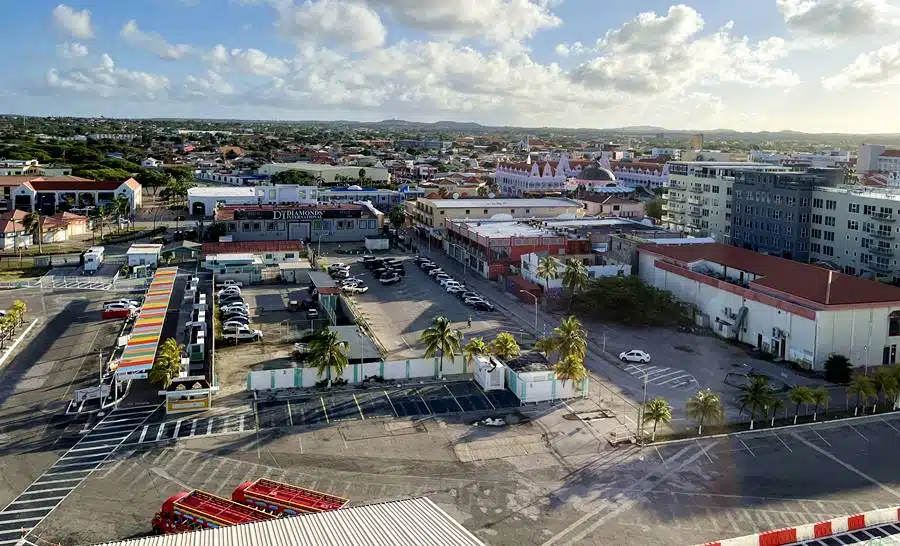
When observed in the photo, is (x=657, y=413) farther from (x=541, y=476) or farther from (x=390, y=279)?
(x=390, y=279)

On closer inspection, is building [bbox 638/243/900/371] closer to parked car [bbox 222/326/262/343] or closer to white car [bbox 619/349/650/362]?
white car [bbox 619/349/650/362]

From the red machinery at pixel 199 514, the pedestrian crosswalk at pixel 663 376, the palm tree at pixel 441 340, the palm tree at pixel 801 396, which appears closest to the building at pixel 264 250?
the palm tree at pixel 441 340

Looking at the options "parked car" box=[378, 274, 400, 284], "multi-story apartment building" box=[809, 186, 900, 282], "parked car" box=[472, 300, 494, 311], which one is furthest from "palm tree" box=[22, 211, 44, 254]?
"multi-story apartment building" box=[809, 186, 900, 282]

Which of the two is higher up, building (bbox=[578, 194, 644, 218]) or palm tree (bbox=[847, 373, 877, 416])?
building (bbox=[578, 194, 644, 218])

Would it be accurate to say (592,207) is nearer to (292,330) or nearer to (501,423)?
(292,330)

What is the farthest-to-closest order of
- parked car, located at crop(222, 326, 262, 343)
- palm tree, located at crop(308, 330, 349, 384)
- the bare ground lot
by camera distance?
parked car, located at crop(222, 326, 262, 343) → palm tree, located at crop(308, 330, 349, 384) → the bare ground lot

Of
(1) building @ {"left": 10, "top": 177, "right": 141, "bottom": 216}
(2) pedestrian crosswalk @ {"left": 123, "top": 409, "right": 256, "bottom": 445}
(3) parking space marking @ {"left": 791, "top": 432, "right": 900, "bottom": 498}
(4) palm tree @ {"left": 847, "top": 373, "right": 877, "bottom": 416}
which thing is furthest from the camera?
(1) building @ {"left": 10, "top": 177, "right": 141, "bottom": 216}

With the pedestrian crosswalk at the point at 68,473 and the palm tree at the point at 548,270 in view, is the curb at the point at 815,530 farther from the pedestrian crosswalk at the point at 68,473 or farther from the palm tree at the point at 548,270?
the palm tree at the point at 548,270
